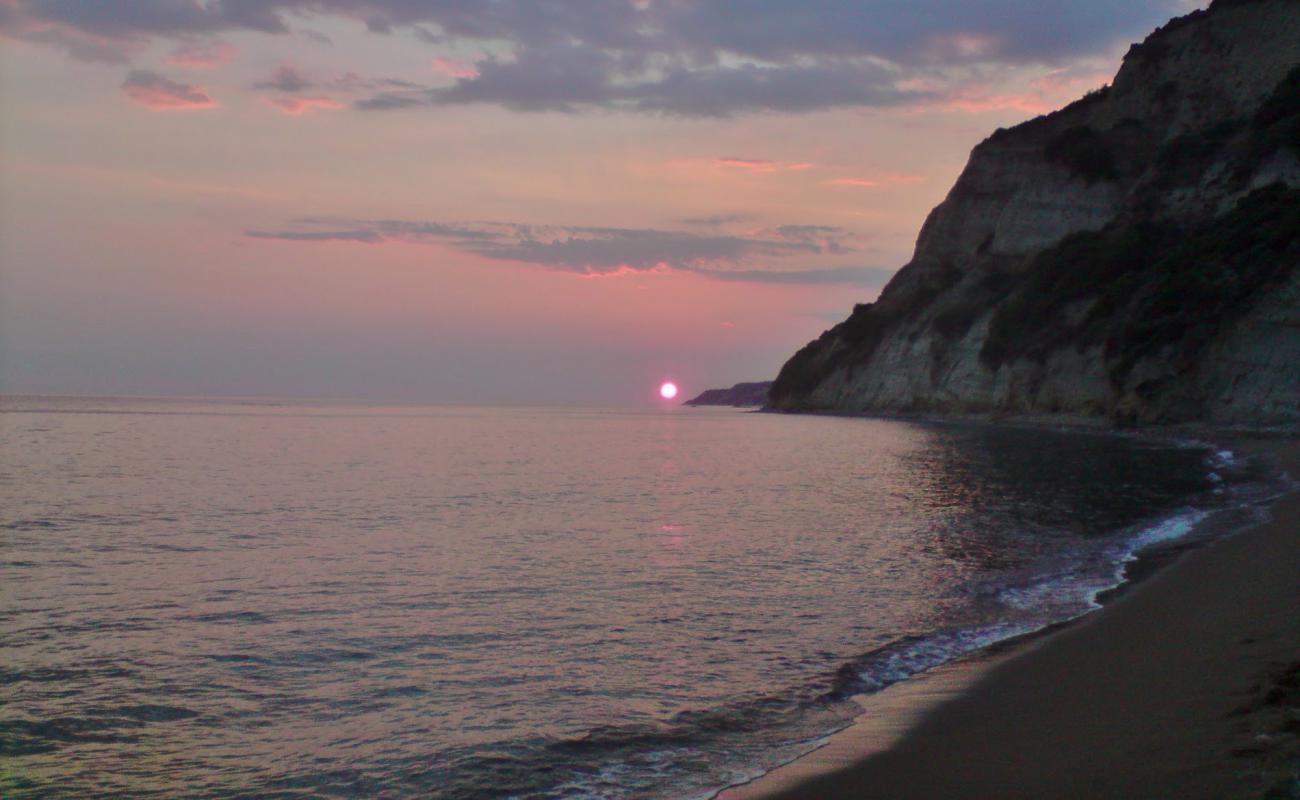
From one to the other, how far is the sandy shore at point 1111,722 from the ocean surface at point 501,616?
2.20ft

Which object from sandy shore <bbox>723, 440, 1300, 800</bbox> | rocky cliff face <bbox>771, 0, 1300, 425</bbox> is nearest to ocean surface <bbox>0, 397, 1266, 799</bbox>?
sandy shore <bbox>723, 440, 1300, 800</bbox>

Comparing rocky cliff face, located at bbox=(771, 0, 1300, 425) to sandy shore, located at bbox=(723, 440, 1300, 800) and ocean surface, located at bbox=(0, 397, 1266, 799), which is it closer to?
ocean surface, located at bbox=(0, 397, 1266, 799)

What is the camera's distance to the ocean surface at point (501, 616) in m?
7.14

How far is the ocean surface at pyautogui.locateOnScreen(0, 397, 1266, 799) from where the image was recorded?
714 centimetres

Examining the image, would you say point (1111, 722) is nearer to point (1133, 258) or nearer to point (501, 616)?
point (501, 616)

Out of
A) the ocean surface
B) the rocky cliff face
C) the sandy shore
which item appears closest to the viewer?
the sandy shore

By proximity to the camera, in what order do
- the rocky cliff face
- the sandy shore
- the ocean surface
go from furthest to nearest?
the rocky cliff face
the ocean surface
the sandy shore

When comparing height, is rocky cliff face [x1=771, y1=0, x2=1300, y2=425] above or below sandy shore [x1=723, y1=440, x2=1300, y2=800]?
above

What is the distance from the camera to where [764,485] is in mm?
29297

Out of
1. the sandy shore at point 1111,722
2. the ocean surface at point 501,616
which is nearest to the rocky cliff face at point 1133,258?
the ocean surface at point 501,616

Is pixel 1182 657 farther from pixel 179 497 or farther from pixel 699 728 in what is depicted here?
pixel 179 497

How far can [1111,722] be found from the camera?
695cm

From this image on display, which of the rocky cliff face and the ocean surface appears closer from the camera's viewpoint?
the ocean surface

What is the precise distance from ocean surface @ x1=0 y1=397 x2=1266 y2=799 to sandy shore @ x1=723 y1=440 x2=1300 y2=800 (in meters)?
0.67
